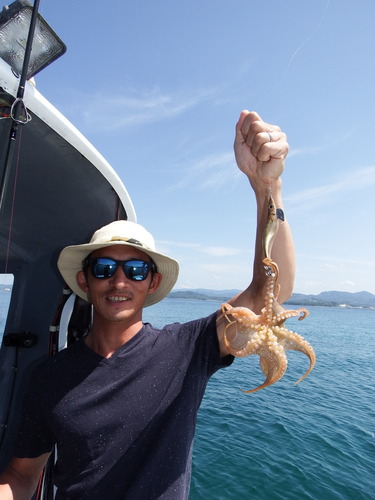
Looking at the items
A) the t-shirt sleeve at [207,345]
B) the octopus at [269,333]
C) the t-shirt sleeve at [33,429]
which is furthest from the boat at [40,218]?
the octopus at [269,333]

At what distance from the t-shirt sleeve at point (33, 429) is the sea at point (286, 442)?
6573 millimetres

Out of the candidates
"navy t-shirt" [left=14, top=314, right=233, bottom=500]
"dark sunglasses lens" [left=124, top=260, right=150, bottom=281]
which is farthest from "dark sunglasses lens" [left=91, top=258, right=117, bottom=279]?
"navy t-shirt" [left=14, top=314, right=233, bottom=500]

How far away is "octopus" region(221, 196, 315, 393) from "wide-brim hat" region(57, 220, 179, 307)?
3.01 feet

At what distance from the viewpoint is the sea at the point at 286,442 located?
27.0ft

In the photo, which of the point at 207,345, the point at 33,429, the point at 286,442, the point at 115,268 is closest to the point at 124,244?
the point at 115,268

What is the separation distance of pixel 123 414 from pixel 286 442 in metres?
10.6

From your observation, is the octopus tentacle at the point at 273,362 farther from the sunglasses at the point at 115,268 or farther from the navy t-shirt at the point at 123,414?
the sunglasses at the point at 115,268

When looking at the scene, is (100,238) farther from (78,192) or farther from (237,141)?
(237,141)

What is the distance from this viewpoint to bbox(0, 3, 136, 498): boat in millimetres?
2791

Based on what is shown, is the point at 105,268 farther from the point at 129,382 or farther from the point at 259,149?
the point at 259,149

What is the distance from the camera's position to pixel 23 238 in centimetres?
471

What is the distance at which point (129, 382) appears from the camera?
2.52 metres

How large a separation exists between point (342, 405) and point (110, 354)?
16575mm

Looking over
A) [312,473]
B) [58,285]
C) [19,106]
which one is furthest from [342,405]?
[19,106]
